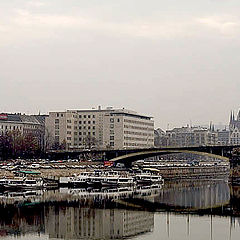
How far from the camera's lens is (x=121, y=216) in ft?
231

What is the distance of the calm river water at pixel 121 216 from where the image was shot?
6006cm

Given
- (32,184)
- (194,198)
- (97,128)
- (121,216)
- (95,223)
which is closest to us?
(95,223)

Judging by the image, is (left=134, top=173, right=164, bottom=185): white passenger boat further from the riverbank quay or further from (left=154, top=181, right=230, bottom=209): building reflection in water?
(left=154, top=181, right=230, bottom=209): building reflection in water

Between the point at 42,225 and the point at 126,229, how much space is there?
7804 mm

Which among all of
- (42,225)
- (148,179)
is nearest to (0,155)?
(148,179)

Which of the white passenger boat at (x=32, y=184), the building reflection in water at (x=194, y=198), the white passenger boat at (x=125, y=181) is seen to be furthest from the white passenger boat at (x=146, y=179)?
the white passenger boat at (x=32, y=184)

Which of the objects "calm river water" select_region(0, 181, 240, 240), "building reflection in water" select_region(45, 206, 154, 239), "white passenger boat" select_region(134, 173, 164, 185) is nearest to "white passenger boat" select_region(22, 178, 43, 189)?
"calm river water" select_region(0, 181, 240, 240)

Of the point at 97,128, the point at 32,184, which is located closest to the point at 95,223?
the point at 32,184

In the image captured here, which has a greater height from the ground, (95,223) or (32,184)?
(32,184)

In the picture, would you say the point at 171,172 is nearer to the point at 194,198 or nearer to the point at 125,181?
the point at 125,181

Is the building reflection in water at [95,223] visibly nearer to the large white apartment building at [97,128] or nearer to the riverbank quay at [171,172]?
the riverbank quay at [171,172]

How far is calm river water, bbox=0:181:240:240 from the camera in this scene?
197ft

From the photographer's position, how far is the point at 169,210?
3022 inches

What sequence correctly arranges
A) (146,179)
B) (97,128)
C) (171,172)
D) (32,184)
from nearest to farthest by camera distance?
(32,184) < (146,179) < (171,172) < (97,128)
